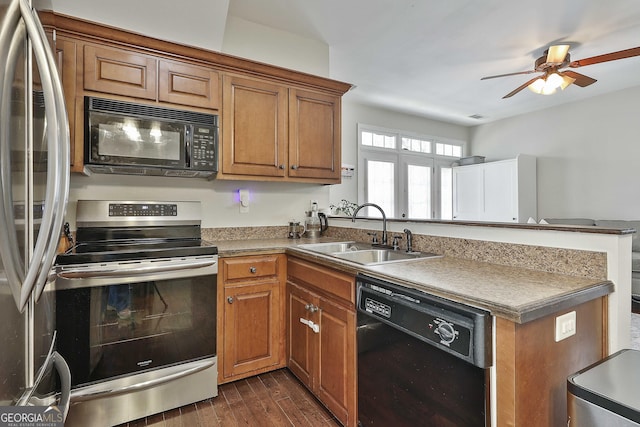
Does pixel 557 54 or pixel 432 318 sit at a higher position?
pixel 557 54

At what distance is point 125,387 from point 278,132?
1.92 meters

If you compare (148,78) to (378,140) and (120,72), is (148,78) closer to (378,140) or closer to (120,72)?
(120,72)

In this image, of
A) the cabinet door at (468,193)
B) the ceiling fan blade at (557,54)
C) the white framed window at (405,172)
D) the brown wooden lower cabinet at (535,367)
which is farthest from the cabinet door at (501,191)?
the brown wooden lower cabinet at (535,367)

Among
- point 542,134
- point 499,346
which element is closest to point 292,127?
point 499,346

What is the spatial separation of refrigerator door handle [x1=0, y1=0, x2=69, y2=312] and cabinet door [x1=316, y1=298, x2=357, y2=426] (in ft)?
3.97

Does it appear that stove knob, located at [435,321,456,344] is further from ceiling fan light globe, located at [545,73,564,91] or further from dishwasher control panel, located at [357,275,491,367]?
ceiling fan light globe, located at [545,73,564,91]

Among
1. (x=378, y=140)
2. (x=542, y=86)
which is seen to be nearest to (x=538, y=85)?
(x=542, y=86)

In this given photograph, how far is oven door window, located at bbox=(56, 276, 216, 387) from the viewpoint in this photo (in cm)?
162

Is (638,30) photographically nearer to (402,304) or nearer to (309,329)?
(402,304)

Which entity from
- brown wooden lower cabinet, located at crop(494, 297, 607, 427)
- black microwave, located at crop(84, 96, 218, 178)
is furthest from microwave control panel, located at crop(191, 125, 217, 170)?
brown wooden lower cabinet, located at crop(494, 297, 607, 427)

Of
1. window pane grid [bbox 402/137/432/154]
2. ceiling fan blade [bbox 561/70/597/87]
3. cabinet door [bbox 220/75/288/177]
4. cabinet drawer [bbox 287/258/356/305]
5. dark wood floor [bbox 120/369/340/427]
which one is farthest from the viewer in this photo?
window pane grid [bbox 402/137/432/154]

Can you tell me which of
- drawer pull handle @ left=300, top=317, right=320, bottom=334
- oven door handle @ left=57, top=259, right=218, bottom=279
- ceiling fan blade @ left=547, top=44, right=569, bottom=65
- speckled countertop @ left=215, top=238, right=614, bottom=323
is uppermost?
ceiling fan blade @ left=547, top=44, right=569, bottom=65

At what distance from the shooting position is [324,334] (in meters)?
1.79

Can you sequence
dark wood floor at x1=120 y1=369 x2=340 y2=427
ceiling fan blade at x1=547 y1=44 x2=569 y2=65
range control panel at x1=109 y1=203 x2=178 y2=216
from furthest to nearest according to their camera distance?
ceiling fan blade at x1=547 y1=44 x2=569 y2=65 → range control panel at x1=109 y1=203 x2=178 y2=216 → dark wood floor at x1=120 y1=369 x2=340 y2=427
